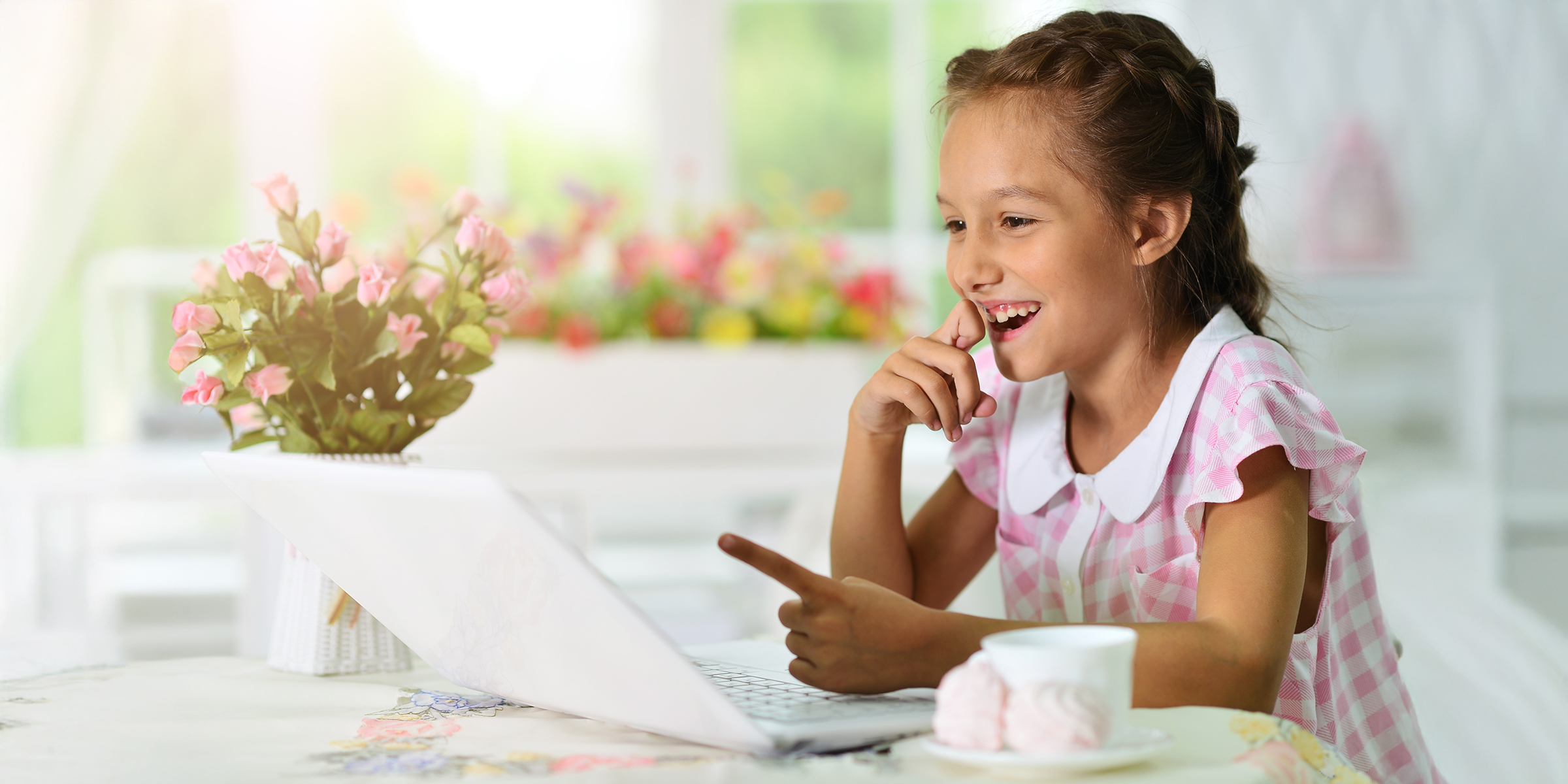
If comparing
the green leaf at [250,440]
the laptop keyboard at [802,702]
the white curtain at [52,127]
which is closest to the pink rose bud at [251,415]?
the green leaf at [250,440]

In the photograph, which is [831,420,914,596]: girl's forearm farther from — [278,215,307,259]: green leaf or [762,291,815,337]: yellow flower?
[762,291,815,337]: yellow flower

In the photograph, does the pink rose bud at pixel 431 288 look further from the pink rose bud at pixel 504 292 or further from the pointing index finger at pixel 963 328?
the pointing index finger at pixel 963 328

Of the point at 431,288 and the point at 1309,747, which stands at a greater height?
the point at 431,288

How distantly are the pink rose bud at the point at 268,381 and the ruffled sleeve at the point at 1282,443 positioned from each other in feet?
2.09

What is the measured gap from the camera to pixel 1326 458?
2.53 feet

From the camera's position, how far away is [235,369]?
0.83 m

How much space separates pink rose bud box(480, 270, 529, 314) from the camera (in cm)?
90

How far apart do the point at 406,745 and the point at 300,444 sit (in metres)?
0.33

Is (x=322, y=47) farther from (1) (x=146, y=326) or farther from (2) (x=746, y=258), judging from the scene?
(2) (x=746, y=258)

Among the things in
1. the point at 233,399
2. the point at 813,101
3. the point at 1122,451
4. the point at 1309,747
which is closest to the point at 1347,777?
the point at 1309,747

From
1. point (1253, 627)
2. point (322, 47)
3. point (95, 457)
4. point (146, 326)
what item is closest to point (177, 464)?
point (95, 457)

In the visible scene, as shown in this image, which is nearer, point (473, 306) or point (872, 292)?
point (473, 306)

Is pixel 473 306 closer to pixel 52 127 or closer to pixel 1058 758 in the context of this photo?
pixel 1058 758

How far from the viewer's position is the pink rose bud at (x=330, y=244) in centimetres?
88
